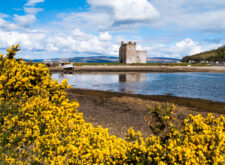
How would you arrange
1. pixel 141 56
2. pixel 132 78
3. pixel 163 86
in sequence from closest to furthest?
pixel 163 86 → pixel 132 78 → pixel 141 56

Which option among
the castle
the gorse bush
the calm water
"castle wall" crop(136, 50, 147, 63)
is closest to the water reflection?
the calm water

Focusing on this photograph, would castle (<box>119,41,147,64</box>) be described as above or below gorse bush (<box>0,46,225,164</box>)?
above

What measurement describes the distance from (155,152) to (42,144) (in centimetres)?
362

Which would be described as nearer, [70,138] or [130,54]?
[70,138]

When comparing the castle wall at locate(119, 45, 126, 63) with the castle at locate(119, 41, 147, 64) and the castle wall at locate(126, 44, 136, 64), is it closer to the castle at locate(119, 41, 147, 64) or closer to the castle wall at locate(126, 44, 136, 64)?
the castle at locate(119, 41, 147, 64)

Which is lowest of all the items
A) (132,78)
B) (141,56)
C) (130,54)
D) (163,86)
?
(163,86)

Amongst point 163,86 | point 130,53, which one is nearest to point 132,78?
point 163,86

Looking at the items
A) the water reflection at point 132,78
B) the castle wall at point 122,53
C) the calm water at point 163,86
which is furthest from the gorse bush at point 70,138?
the castle wall at point 122,53

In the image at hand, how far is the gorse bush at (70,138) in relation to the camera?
459 centimetres

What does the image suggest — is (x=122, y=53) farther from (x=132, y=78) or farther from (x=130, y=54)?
(x=132, y=78)

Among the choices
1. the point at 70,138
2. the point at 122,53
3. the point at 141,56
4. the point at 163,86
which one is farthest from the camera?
the point at 122,53

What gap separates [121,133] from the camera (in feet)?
37.8

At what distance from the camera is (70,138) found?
18.6 feet

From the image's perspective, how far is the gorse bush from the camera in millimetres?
4594
